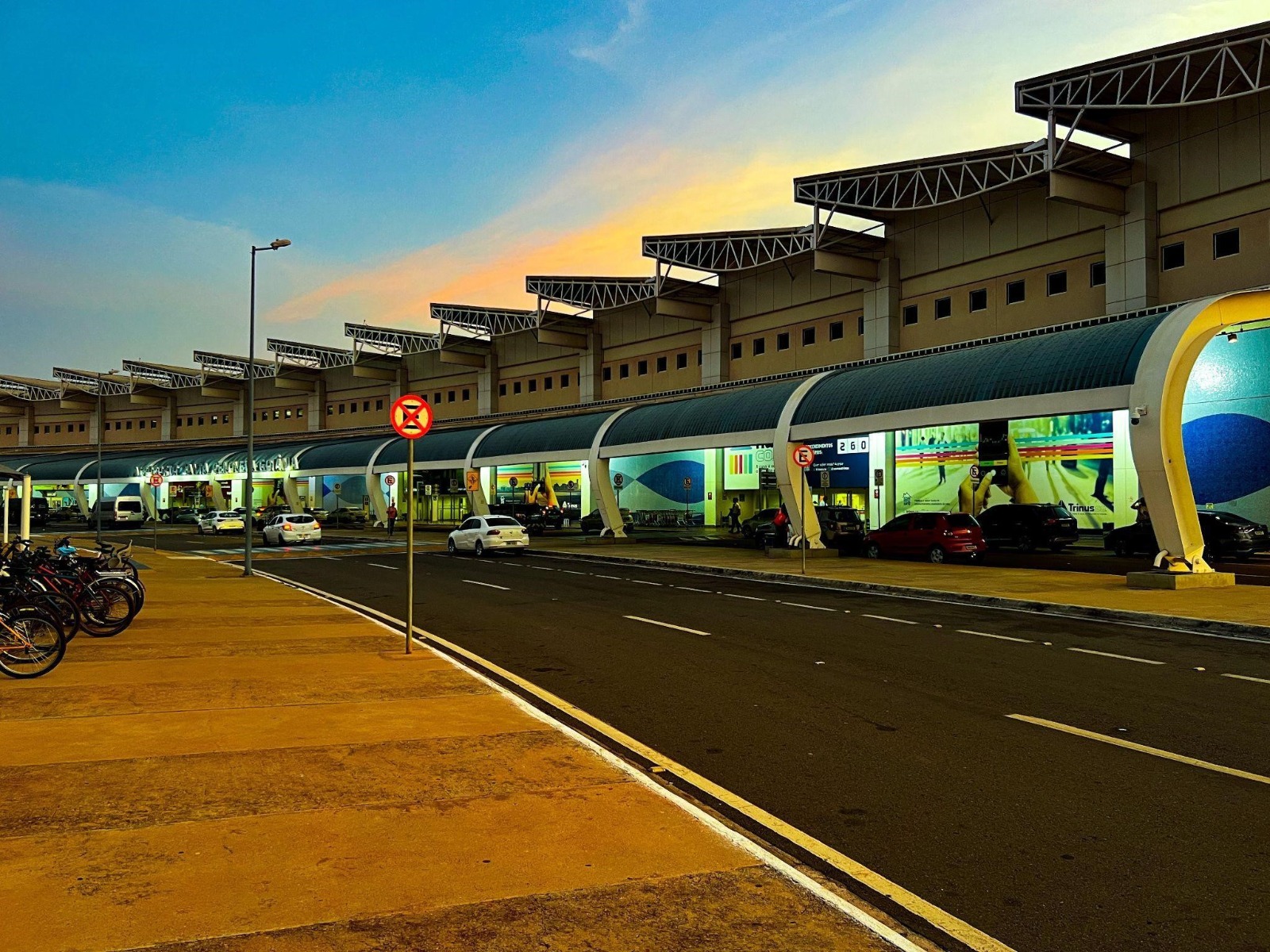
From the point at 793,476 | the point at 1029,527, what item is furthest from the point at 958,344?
the point at 793,476

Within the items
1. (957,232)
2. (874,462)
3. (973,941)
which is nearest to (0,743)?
(973,941)

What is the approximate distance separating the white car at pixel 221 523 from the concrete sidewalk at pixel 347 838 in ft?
154

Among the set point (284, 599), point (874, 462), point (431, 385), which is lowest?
point (284, 599)

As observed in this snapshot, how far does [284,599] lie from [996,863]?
1559cm

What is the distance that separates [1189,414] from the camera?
1176 inches

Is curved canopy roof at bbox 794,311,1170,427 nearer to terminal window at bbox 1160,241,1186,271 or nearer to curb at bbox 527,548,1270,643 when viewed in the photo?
terminal window at bbox 1160,241,1186,271

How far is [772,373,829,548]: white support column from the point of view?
2911cm

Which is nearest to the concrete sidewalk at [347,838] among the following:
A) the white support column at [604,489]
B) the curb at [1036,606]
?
the curb at [1036,606]

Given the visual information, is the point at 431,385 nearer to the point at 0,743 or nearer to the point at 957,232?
the point at 957,232

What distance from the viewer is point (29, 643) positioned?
32.2 ft

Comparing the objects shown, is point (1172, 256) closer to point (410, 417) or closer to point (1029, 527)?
point (1029, 527)

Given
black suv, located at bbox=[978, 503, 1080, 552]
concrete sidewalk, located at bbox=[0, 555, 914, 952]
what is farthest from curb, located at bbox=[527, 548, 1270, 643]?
concrete sidewalk, located at bbox=[0, 555, 914, 952]

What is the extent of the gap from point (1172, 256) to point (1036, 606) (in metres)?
20.0

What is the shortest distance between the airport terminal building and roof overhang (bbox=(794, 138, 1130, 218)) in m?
0.12
